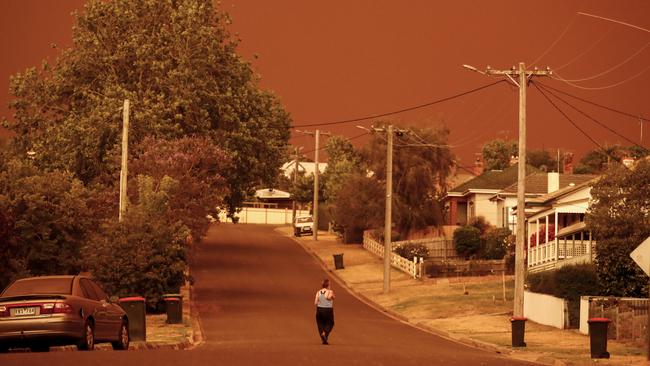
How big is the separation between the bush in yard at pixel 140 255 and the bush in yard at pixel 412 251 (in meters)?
31.4

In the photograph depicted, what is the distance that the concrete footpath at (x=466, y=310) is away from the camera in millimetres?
31453

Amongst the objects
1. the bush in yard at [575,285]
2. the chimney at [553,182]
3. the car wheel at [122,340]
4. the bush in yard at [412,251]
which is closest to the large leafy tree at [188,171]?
the bush in yard at [575,285]

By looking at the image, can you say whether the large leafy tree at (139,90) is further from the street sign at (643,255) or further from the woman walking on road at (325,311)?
the street sign at (643,255)

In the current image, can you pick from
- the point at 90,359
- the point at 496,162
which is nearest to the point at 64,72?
the point at 90,359

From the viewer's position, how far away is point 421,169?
85.5 m

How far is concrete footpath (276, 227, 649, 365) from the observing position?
31453 mm

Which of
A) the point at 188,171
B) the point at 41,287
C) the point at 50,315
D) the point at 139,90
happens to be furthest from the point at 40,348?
the point at 139,90

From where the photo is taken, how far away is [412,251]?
242 feet

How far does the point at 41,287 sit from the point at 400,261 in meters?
48.4

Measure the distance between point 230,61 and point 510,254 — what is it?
19484mm

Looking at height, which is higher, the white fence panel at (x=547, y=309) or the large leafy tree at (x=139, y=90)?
the large leafy tree at (x=139, y=90)

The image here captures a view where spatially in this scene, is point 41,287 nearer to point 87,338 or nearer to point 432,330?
point 87,338

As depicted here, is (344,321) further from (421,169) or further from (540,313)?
(421,169)

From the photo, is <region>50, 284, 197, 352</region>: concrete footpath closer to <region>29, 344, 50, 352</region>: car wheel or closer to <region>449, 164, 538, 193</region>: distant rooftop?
<region>29, 344, 50, 352</region>: car wheel
